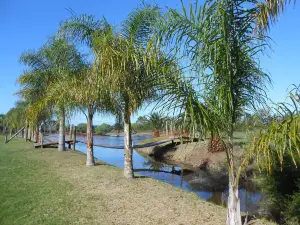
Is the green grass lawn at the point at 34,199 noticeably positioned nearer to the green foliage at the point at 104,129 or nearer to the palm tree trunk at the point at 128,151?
the palm tree trunk at the point at 128,151

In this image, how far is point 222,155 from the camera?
620 inches

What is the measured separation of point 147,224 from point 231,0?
3.79 metres

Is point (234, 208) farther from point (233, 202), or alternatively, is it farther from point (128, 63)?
point (128, 63)

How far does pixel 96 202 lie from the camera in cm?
589

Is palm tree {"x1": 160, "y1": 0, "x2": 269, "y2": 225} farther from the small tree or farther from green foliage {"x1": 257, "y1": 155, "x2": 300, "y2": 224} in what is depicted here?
the small tree

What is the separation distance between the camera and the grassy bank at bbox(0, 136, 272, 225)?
16.3ft

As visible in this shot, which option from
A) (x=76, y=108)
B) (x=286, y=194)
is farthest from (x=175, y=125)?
(x=76, y=108)

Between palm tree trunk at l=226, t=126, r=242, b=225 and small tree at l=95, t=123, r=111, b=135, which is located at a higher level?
small tree at l=95, t=123, r=111, b=135

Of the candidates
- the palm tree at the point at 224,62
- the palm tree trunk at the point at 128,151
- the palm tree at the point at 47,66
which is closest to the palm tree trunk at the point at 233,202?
the palm tree at the point at 224,62

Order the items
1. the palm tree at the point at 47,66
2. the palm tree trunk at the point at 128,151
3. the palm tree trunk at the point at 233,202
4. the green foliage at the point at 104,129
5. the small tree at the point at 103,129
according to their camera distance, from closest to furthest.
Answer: the palm tree trunk at the point at 233,202 → the palm tree trunk at the point at 128,151 → the palm tree at the point at 47,66 → the green foliage at the point at 104,129 → the small tree at the point at 103,129

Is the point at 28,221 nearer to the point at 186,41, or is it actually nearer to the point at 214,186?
the point at 186,41

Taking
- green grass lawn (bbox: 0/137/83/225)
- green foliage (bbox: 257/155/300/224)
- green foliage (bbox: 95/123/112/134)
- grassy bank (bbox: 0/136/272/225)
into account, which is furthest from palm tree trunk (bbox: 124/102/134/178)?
green foliage (bbox: 95/123/112/134)

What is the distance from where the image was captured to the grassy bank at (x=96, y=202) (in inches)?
196

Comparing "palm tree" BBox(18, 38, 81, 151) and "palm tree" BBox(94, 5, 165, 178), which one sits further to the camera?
"palm tree" BBox(18, 38, 81, 151)
